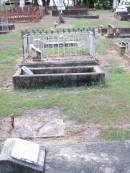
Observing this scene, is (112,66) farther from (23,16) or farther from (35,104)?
(23,16)

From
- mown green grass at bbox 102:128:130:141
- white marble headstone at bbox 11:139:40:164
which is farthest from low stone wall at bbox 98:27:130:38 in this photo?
white marble headstone at bbox 11:139:40:164

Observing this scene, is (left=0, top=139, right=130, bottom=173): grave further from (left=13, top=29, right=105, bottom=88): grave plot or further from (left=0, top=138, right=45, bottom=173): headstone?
(left=13, top=29, right=105, bottom=88): grave plot

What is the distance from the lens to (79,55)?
14008 mm

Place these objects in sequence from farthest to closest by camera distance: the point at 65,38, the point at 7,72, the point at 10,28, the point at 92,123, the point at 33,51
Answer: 1. the point at 10,28
2. the point at 65,38
3. the point at 33,51
4. the point at 7,72
5. the point at 92,123

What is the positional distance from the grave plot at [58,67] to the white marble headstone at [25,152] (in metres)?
6.49

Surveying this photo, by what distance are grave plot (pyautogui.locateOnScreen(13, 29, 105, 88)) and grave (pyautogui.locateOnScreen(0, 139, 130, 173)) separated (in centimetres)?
638

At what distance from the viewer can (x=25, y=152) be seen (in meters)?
2.84

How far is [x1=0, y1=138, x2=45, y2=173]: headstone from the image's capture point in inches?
106

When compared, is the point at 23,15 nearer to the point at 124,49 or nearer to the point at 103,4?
the point at 103,4

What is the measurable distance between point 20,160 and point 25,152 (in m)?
0.13

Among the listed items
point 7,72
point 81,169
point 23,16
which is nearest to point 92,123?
point 81,169

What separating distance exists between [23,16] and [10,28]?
7.07 metres

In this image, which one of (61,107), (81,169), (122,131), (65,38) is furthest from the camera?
(65,38)

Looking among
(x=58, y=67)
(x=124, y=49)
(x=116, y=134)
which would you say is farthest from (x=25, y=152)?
(x=124, y=49)
